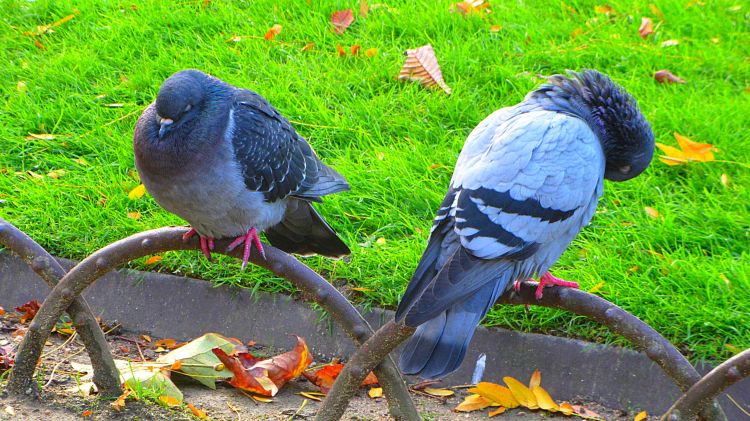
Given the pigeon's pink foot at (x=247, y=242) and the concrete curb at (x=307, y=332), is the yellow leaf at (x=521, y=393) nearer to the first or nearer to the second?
the concrete curb at (x=307, y=332)

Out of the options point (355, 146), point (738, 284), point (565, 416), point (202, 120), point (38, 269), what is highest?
point (202, 120)

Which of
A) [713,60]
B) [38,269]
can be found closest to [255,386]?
[38,269]

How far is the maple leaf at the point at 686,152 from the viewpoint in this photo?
3822 mm

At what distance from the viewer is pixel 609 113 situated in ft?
9.01

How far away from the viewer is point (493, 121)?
2.71m

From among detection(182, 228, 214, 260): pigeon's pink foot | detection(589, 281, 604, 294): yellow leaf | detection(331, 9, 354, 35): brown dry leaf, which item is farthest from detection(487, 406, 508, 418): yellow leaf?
detection(331, 9, 354, 35): brown dry leaf

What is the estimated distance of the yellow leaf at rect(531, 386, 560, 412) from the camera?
3.02m

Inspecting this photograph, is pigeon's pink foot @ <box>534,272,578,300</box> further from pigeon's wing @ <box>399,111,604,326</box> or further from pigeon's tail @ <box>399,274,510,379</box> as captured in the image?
pigeon's tail @ <box>399,274,510,379</box>

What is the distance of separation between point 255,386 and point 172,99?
1.10 m

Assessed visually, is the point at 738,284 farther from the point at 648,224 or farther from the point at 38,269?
the point at 38,269

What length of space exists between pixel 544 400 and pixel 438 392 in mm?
393

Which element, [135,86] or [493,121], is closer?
[493,121]

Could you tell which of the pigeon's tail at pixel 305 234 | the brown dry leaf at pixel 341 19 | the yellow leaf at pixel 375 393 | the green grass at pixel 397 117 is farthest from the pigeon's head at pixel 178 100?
the brown dry leaf at pixel 341 19

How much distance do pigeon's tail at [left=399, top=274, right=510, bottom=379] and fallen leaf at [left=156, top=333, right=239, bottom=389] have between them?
1105mm
